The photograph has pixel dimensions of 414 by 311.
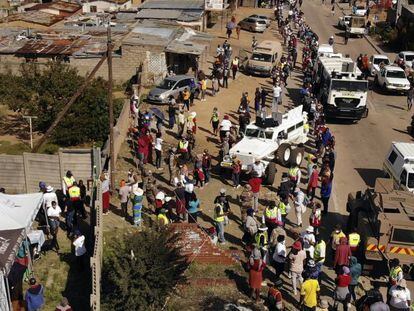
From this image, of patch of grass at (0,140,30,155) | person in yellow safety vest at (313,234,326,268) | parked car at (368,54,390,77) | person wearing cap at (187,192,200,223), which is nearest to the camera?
person in yellow safety vest at (313,234,326,268)

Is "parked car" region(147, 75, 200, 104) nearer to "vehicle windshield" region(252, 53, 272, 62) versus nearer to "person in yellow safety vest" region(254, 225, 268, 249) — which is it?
"vehicle windshield" region(252, 53, 272, 62)

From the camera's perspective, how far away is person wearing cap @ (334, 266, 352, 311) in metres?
13.9

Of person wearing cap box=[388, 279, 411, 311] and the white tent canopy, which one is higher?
the white tent canopy

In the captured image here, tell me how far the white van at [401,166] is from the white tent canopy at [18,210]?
39.2ft

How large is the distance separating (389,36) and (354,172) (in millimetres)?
30155

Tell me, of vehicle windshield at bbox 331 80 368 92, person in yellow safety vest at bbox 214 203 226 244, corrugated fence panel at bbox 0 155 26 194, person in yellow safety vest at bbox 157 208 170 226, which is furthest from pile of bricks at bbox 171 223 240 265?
vehicle windshield at bbox 331 80 368 92

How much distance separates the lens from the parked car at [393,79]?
115 feet

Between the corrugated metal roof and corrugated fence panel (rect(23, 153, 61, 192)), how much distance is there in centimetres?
2984

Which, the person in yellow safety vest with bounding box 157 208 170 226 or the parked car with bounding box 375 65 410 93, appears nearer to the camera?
the person in yellow safety vest with bounding box 157 208 170 226

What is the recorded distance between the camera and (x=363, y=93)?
2909 centimetres

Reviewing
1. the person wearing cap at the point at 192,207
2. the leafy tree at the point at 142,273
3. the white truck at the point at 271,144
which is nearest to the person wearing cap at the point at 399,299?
the leafy tree at the point at 142,273

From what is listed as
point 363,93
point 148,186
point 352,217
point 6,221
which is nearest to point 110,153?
point 148,186

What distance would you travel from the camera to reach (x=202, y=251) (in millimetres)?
16641

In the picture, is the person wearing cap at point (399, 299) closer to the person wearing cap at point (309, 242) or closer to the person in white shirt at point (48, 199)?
the person wearing cap at point (309, 242)
